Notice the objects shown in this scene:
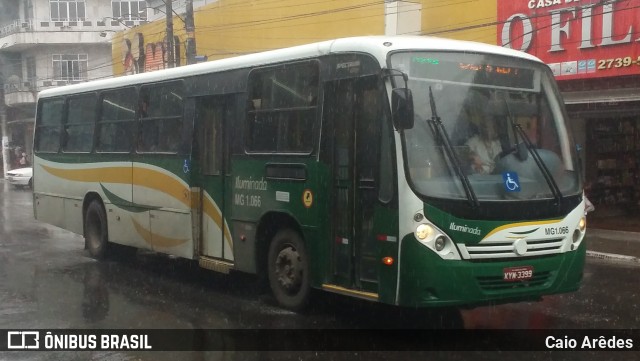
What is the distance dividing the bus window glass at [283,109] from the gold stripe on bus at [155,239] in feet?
7.31

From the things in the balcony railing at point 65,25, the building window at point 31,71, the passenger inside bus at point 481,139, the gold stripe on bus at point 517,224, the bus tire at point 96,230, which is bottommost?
the bus tire at point 96,230

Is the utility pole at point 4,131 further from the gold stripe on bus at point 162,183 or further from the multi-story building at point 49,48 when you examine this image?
the gold stripe on bus at point 162,183

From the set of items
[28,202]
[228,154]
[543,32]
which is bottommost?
[28,202]

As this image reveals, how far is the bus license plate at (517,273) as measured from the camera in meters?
6.88

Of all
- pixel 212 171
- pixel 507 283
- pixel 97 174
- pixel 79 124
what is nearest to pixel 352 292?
pixel 507 283

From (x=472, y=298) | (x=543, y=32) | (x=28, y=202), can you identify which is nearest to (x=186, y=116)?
(x=472, y=298)

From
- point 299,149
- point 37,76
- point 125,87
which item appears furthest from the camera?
point 37,76

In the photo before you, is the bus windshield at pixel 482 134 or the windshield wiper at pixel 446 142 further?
the bus windshield at pixel 482 134

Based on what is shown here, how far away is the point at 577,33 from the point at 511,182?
10555 mm

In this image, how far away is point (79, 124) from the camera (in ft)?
43.0

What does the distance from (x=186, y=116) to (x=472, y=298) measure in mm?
5090

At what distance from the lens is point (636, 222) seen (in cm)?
1842

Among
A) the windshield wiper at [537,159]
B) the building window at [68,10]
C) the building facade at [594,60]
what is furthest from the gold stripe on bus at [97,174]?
the building window at [68,10]

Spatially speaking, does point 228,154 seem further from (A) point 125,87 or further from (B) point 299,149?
(A) point 125,87
